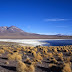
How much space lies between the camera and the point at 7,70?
7906mm

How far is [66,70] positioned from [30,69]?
2214mm

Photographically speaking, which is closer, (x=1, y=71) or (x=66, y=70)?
(x=66, y=70)

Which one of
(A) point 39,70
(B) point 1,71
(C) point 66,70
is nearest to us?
(C) point 66,70

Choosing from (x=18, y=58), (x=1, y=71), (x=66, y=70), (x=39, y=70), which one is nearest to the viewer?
(x=66, y=70)

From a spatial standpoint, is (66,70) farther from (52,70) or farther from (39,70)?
(39,70)

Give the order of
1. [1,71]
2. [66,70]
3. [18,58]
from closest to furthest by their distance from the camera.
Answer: [66,70] < [1,71] < [18,58]

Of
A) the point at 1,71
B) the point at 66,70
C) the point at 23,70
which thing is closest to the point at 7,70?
the point at 1,71

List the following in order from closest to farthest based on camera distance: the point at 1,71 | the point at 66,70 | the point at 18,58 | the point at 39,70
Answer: the point at 66,70
the point at 1,71
the point at 39,70
the point at 18,58

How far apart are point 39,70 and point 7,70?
7.22ft

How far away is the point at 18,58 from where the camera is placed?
37.1 ft

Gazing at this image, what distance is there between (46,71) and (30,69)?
49.4 inches

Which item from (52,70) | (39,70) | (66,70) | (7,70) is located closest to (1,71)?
(7,70)

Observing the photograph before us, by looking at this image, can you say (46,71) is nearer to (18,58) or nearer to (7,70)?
(7,70)

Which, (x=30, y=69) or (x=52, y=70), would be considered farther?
(x=52, y=70)
